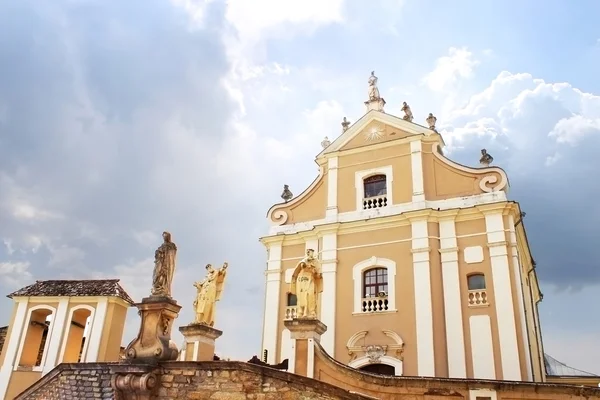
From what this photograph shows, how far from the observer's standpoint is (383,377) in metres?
11.4

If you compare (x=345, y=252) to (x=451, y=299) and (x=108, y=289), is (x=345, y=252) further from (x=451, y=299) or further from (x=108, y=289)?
(x=108, y=289)

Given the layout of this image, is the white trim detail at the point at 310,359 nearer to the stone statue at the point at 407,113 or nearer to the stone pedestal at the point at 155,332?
the stone pedestal at the point at 155,332

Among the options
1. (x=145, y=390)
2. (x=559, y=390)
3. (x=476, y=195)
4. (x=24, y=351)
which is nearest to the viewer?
(x=145, y=390)

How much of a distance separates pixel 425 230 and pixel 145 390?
11.4 metres

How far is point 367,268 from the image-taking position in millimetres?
18109

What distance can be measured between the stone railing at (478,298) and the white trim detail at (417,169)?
12.1 ft

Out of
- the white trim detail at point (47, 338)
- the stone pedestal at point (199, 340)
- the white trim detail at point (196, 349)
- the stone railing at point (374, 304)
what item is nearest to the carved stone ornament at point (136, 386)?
the white trim detail at point (196, 349)

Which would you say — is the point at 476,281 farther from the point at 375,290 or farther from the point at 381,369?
the point at 381,369

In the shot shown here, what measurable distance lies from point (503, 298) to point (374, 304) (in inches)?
163

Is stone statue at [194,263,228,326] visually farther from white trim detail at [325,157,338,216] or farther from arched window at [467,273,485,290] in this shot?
arched window at [467,273,485,290]

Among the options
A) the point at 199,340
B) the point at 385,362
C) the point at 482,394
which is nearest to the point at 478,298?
the point at 385,362

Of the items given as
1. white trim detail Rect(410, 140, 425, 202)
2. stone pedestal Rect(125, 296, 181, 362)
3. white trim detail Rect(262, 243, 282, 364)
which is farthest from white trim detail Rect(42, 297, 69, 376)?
white trim detail Rect(410, 140, 425, 202)

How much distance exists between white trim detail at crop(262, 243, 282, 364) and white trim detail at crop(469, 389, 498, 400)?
8.64 m

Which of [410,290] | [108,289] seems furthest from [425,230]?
[108,289]
